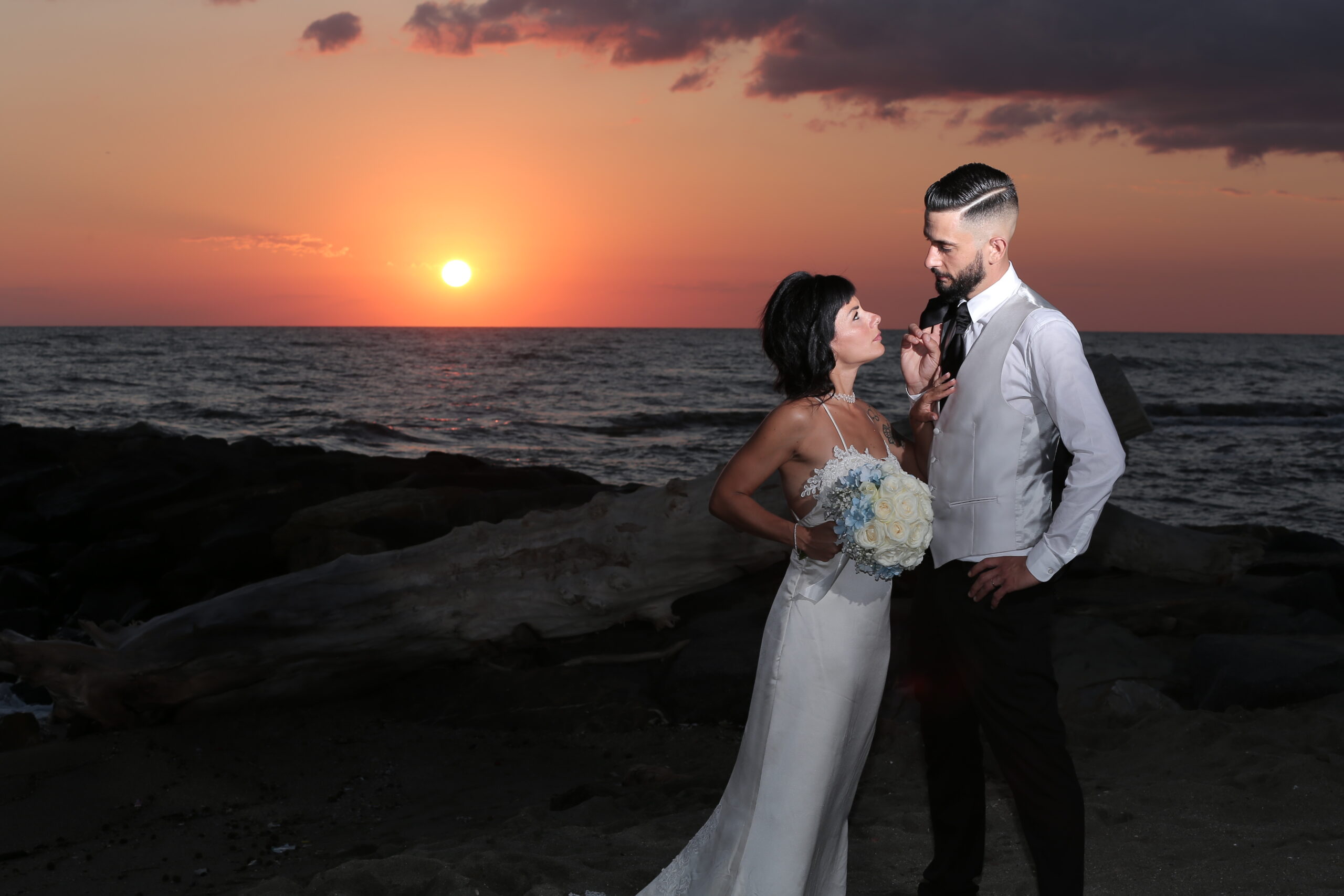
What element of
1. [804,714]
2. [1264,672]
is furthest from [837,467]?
[1264,672]

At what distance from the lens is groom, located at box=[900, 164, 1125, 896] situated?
9.27 feet

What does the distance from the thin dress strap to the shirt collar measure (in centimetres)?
56

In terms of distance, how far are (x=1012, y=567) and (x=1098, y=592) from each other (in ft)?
18.8

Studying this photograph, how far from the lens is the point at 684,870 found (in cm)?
357

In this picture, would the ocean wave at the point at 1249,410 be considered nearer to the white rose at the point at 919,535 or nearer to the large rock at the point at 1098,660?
the large rock at the point at 1098,660

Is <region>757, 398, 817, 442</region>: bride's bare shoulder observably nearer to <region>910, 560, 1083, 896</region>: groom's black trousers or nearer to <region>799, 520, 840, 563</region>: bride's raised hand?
<region>799, 520, 840, 563</region>: bride's raised hand

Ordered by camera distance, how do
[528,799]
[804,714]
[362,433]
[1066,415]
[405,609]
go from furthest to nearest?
[362,433] → [405,609] → [528,799] → [804,714] → [1066,415]

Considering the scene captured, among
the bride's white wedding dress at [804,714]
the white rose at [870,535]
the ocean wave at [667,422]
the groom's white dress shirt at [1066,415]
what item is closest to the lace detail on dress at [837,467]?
the bride's white wedding dress at [804,714]

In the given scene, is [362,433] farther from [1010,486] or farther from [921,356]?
[1010,486]

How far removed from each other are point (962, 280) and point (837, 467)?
690 millimetres

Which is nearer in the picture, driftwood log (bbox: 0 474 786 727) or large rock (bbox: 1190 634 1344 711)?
large rock (bbox: 1190 634 1344 711)

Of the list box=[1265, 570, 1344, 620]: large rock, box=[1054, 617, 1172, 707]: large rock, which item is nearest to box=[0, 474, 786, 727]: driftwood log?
box=[1054, 617, 1172, 707]: large rock

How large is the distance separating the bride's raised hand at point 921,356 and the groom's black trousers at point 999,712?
2.08 ft

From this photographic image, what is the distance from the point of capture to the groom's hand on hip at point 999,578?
2.90 metres
